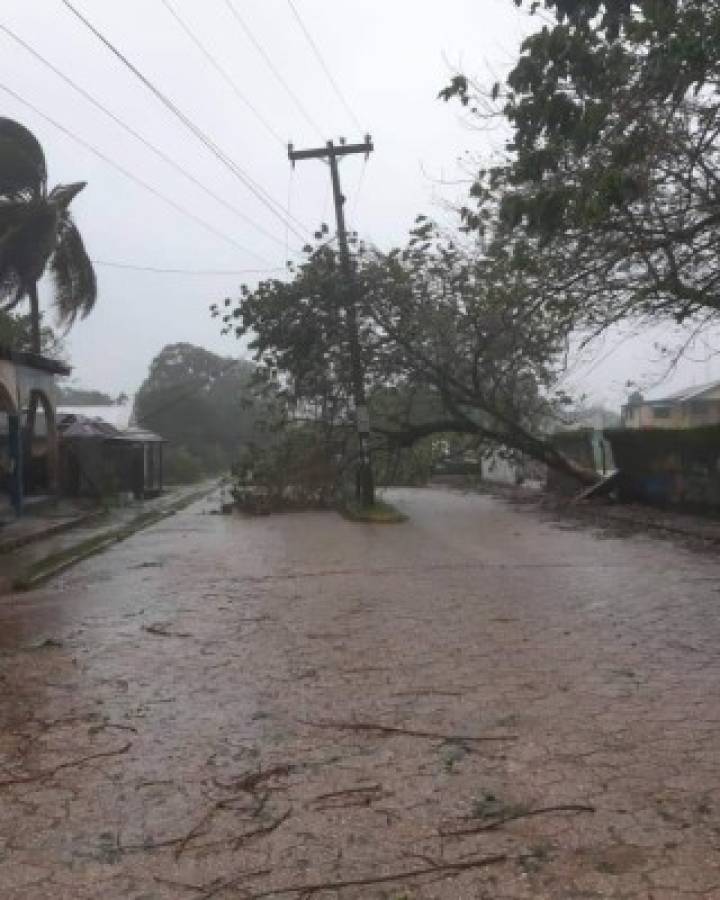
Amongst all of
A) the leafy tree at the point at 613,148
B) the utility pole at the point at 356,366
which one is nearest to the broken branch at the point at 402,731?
the leafy tree at the point at 613,148

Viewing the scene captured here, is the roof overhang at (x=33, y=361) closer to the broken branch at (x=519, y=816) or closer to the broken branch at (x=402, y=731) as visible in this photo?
the broken branch at (x=402, y=731)

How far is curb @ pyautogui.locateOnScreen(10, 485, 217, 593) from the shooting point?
474 inches

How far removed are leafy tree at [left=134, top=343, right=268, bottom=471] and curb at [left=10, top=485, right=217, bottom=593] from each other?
30.2 m

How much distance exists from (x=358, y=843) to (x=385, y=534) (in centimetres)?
1453

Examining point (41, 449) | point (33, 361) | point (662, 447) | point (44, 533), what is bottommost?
point (44, 533)

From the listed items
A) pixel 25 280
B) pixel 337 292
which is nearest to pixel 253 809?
pixel 337 292

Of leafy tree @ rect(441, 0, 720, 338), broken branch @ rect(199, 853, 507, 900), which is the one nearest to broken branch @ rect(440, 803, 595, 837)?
broken branch @ rect(199, 853, 507, 900)

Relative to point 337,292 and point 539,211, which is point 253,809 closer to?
point 539,211

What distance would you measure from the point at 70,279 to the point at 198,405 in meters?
30.7

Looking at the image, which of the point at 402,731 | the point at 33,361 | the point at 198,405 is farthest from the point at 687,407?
the point at 402,731

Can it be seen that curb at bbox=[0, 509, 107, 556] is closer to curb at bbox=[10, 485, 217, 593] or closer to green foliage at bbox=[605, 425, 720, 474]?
curb at bbox=[10, 485, 217, 593]

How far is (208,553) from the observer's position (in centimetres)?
1529

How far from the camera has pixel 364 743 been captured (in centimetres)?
520

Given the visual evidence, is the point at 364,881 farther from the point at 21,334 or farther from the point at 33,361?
the point at 21,334
